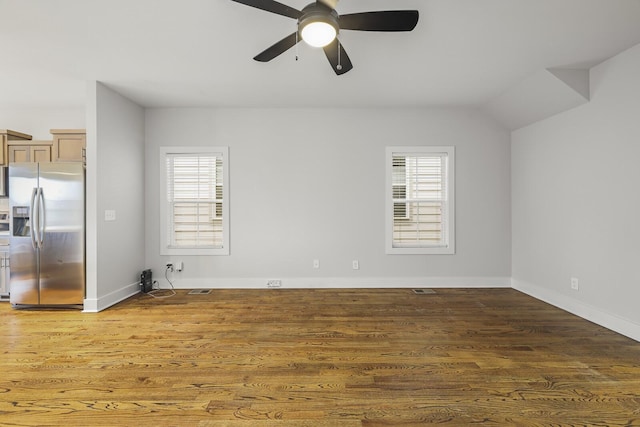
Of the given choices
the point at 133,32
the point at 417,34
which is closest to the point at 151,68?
the point at 133,32

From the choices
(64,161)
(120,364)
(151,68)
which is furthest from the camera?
(64,161)

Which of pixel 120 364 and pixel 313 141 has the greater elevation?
pixel 313 141

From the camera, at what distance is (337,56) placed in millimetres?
2619

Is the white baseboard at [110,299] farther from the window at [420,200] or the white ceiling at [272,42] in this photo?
the window at [420,200]

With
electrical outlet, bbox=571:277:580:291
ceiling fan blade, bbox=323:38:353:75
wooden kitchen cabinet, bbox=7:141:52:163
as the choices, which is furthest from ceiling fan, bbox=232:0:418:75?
wooden kitchen cabinet, bbox=7:141:52:163

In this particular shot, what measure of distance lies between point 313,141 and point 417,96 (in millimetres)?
1608

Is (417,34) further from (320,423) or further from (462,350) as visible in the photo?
(320,423)

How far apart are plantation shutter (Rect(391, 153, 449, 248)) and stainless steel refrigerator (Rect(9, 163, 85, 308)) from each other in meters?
4.21

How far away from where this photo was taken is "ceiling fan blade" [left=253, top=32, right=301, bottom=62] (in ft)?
7.73

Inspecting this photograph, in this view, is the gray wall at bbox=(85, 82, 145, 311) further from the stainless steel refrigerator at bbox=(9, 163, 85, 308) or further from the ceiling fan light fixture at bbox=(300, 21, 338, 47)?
the ceiling fan light fixture at bbox=(300, 21, 338, 47)

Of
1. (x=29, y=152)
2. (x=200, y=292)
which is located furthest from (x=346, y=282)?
(x=29, y=152)

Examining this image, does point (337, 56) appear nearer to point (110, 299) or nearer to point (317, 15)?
point (317, 15)

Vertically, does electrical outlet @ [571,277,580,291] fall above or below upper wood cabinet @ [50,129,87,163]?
below

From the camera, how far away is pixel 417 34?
9.39ft
